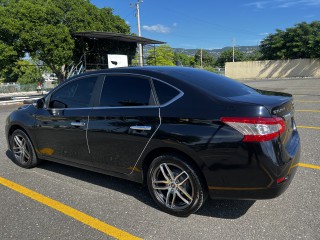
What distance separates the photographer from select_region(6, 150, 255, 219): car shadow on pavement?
3.38 meters

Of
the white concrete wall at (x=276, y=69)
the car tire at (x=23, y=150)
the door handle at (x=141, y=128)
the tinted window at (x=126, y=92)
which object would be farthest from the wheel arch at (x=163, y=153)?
the white concrete wall at (x=276, y=69)

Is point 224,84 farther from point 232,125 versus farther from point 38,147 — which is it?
point 38,147

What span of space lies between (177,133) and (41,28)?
65.1 ft

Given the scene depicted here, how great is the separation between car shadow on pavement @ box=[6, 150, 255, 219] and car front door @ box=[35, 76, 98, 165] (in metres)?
0.42

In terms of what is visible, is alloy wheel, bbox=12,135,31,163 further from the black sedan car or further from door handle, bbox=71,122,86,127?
door handle, bbox=71,122,86,127

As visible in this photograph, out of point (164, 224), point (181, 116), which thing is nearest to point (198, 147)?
point (181, 116)

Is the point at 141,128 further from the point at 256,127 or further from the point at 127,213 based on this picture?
the point at 256,127

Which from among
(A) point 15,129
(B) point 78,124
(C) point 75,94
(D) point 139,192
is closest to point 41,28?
(A) point 15,129


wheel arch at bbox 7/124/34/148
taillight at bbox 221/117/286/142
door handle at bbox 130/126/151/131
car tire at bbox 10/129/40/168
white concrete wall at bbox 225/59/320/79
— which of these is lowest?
white concrete wall at bbox 225/59/320/79

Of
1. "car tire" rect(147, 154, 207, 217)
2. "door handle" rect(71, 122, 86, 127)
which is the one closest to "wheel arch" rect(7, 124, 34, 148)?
"door handle" rect(71, 122, 86, 127)

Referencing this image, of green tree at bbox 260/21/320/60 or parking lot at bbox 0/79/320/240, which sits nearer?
parking lot at bbox 0/79/320/240

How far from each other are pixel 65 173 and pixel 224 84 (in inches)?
110

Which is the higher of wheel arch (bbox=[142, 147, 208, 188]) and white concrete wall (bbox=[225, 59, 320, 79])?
wheel arch (bbox=[142, 147, 208, 188])

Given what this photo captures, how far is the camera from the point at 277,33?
46312 millimetres
